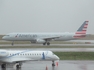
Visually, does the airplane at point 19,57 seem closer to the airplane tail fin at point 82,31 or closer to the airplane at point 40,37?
the airplane at point 40,37

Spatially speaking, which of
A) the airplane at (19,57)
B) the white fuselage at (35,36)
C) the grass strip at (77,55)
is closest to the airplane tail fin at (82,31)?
the white fuselage at (35,36)

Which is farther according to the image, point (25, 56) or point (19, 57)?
point (25, 56)

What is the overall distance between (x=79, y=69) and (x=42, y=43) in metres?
52.8

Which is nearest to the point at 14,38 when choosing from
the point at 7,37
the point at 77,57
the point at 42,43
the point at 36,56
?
the point at 7,37

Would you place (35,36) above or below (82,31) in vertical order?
below

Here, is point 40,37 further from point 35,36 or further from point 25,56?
point 25,56

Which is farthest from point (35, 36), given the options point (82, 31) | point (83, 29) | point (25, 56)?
point (25, 56)

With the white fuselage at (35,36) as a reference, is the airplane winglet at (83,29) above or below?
above

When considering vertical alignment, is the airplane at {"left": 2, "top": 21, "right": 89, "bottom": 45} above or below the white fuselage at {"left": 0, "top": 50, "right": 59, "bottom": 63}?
above

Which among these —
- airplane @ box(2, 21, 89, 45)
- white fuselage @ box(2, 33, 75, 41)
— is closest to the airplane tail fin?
airplane @ box(2, 21, 89, 45)

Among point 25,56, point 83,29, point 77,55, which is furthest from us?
point 83,29

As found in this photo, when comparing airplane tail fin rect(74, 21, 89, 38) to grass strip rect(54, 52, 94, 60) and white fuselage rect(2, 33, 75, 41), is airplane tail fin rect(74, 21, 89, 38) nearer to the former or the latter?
white fuselage rect(2, 33, 75, 41)

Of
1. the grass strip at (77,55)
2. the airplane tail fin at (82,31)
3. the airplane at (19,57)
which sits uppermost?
the airplane tail fin at (82,31)

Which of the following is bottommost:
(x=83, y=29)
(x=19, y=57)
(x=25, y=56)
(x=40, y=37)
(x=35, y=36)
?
(x=19, y=57)
